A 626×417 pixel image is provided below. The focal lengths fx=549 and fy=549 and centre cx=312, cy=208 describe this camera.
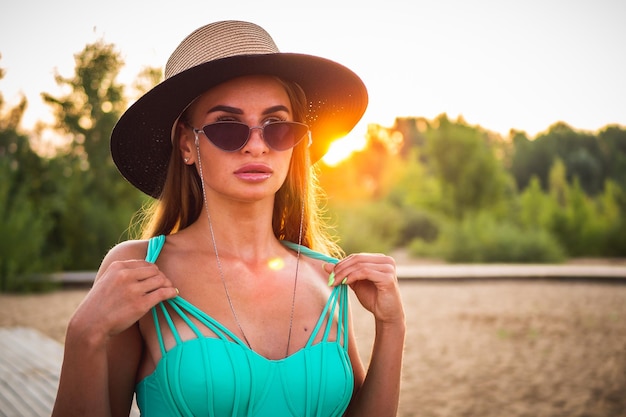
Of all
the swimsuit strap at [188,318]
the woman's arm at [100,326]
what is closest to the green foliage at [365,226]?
the swimsuit strap at [188,318]

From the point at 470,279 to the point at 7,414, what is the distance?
1272cm

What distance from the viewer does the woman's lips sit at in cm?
204

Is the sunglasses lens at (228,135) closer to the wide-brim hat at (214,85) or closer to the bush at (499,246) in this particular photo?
the wide-brim hat at (214,85)

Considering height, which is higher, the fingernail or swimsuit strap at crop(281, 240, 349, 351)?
the fingernail

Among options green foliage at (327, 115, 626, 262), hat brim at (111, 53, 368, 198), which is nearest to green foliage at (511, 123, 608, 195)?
green foliage at (327, 115, 626, 262)

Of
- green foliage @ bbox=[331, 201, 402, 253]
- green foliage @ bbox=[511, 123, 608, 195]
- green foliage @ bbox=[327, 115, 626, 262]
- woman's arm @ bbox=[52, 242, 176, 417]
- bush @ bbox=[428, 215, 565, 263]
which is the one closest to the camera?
woman's arm @ bbox=[52, 242, 176, 417]

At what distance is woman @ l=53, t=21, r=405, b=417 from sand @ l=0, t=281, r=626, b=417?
Answer: 12.7 ft

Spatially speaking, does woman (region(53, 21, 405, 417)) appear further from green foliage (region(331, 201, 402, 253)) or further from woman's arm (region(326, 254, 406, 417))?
green foliage (region(331, 201, 402, 253))

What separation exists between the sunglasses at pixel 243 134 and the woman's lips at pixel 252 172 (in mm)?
80

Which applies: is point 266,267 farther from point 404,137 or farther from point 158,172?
point 404,137

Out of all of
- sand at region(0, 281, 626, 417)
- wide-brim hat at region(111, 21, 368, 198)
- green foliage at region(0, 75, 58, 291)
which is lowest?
sand at region(0, 281, 626, 417)

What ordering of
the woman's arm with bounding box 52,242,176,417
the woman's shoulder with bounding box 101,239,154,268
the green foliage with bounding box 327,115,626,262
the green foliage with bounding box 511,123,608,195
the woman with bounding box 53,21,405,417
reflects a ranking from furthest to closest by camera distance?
1. the green foliage with bounding box 511,123,608,195
2. the green foliage with bounding box 327,115,626,262
3. the woman's shoulder with bounding box 101,239,154,268
4. the woman with bounding box 53,21,405,417
5. the woman's arm with bounding box 52,242,176,417

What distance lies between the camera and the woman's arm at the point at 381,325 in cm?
209

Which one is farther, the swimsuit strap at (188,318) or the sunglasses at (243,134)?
the sunglasses at (243,134)
